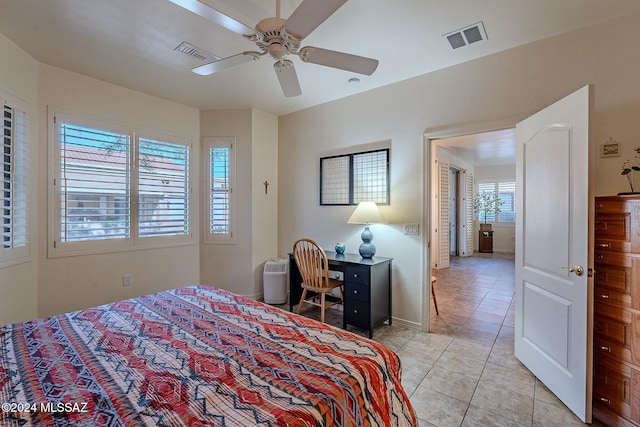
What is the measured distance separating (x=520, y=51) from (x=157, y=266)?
14.3 feet

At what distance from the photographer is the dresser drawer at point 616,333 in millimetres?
1615

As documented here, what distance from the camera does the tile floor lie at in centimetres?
182

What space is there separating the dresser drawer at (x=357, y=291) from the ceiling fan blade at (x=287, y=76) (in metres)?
1.90

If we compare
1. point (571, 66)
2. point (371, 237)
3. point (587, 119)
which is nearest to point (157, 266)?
point (371, 237)

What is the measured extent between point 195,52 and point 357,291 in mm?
2671

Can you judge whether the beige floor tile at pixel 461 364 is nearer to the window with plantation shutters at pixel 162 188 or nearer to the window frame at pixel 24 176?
the window with plantation shutters at pixel 162 188

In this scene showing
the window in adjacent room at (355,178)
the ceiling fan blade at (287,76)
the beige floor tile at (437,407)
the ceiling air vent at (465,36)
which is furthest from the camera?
the window in adjacent room at (355,178)

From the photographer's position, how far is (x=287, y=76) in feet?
6.61

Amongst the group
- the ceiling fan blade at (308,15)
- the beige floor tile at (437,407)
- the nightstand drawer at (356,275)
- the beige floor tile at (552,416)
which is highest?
the ceiling fan blade at (308,15)

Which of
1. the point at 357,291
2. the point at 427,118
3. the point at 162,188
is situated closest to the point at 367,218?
the point at 357,291

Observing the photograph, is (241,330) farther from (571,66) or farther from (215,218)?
(571,66)

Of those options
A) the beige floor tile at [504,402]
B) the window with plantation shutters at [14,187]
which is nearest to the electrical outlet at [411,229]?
the beige floor tile at [504,402]

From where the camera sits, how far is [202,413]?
89 centimetres

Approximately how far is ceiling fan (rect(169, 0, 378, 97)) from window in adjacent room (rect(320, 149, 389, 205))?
1.54 metres
